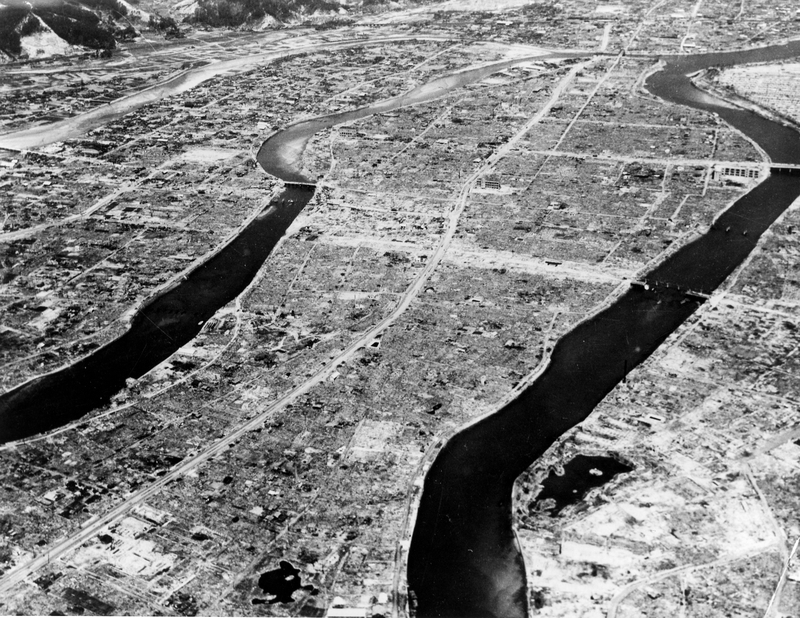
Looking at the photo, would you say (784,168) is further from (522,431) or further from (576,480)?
(576,480)

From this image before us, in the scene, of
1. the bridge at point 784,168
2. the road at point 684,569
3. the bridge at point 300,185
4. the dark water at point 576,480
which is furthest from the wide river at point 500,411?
the road at point 684,569

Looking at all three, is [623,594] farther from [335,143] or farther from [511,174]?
[335,143]

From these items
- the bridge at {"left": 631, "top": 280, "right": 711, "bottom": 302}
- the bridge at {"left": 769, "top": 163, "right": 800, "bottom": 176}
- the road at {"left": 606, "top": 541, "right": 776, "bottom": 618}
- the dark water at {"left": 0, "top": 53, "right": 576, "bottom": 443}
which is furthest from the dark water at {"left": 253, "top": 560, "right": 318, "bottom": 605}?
the bridge at {"left": 769, "top": 163, "right": 800, "bottom": 176}

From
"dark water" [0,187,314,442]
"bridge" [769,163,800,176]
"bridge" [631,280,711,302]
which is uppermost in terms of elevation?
"bridge" [769,163,800,176]

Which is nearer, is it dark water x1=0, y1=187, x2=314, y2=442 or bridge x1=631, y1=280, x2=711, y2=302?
dark water x1=0, y1=187, x2=314, y2=442

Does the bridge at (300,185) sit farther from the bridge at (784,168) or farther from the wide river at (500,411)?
the bridge at (784,168)

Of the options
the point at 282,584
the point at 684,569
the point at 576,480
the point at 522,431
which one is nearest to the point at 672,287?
the point at 522,431

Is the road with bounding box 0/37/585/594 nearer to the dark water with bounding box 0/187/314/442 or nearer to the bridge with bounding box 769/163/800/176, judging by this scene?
the dark water with bounding box 0/187/314/442
